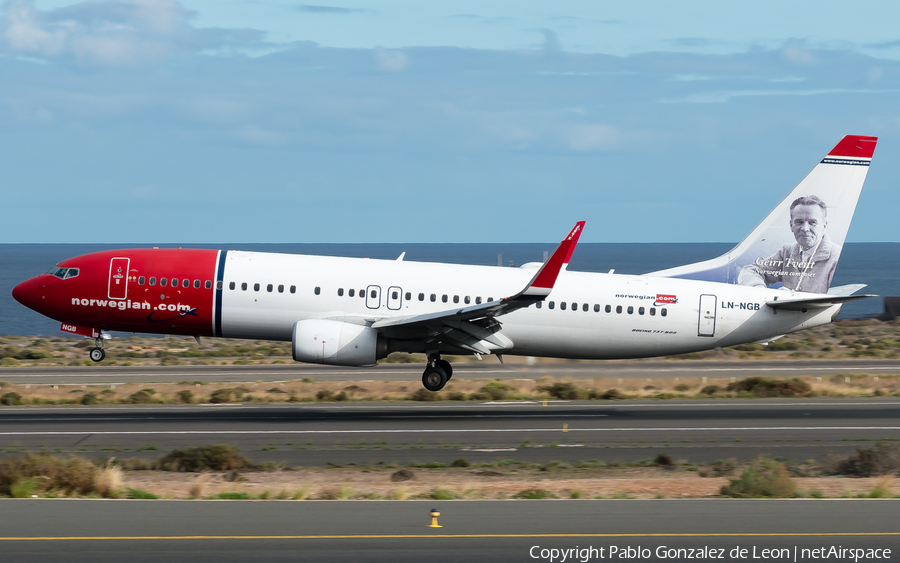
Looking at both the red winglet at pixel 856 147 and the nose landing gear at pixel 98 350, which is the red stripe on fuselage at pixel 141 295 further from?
the red winglet at pixel 856 147

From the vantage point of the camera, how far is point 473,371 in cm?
3912

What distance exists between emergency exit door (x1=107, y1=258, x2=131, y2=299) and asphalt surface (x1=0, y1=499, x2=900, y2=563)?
13702 millimetres

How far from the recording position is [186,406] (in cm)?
2900

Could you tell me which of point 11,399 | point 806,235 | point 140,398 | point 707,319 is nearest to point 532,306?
point 707,319

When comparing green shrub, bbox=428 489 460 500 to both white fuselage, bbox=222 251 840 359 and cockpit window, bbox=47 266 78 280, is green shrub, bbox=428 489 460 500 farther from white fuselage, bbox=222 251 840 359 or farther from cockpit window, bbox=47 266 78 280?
cockpit window, bbox=47 266 78 280

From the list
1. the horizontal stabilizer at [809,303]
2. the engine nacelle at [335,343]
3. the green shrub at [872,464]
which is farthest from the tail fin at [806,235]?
the green shrub at [872,464]

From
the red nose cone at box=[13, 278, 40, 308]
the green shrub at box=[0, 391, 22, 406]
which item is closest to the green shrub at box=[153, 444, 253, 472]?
the red nose cone at box=[13, 278, 40, 308]

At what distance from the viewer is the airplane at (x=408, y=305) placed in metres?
27.2

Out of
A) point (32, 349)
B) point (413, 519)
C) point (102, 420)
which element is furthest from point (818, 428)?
point (32, 349)

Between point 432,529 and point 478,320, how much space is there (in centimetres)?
1401

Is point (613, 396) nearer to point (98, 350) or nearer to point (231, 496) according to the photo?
point (98, 350)

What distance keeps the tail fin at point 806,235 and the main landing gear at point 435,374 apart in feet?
25.8

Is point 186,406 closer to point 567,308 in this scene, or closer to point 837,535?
point 567,308

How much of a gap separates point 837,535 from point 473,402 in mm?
18586
